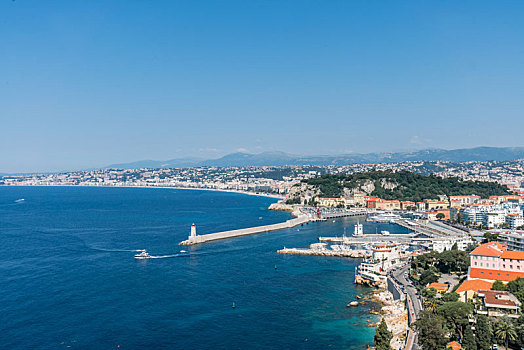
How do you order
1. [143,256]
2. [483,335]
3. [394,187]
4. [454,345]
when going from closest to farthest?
1. [483,335]
2. [454,345]
3. [143,256]
4. [394,187]

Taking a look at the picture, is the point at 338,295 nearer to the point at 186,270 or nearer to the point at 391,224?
the point at 186,270

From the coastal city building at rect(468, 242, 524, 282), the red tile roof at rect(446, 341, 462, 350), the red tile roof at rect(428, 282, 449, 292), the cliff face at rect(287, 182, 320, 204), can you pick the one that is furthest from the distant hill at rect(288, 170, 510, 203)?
the red tile roof at rect(446, 341, 462, 350)

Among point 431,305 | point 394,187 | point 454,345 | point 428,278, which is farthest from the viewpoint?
point 394,187

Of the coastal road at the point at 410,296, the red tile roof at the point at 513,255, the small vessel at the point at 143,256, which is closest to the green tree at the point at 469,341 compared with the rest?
the coastal road at the point at 410,296

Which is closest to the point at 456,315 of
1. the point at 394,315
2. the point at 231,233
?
the point at 394,315

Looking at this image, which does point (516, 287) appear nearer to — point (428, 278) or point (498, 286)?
point (498, 286)

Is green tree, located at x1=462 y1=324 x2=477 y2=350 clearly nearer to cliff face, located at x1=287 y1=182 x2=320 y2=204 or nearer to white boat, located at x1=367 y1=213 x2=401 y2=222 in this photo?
white boat, located at x1=367 y1=213 x2=401 y2=222

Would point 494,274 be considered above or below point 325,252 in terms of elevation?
above
